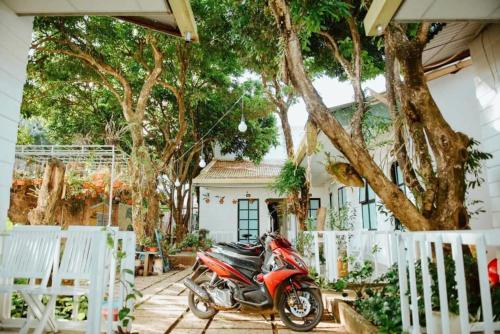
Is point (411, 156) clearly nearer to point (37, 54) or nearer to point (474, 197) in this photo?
point (474, 197)

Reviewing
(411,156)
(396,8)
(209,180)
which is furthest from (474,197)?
(209,180)

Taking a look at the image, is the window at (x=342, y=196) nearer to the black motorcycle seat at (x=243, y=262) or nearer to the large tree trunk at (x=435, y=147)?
the black motorcycle seat at (x=243, y=262)

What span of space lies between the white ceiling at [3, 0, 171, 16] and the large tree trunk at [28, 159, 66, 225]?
7.52 feet

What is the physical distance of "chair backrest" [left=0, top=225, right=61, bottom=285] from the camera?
128 inches

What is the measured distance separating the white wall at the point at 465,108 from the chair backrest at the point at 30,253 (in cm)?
558

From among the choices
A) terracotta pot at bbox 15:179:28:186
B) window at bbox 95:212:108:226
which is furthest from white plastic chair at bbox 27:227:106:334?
window at bbox 95:212:108:226

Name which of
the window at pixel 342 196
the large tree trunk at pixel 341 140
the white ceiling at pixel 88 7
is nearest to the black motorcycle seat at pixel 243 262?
the large tree trunk at pixel 341 140

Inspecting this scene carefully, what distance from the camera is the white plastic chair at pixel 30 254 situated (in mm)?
3236

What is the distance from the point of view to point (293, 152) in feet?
27.7

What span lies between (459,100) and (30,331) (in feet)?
22.0

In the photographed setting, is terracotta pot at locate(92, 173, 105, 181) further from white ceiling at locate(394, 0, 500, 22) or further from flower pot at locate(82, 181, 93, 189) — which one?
white ceiling at locate(394, 0, 500, 22)

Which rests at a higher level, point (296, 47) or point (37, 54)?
point (37, 54)

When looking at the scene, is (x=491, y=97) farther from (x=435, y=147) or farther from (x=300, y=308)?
(x=300, y=308)

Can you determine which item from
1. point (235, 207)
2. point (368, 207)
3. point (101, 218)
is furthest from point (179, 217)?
point (368, 207)
